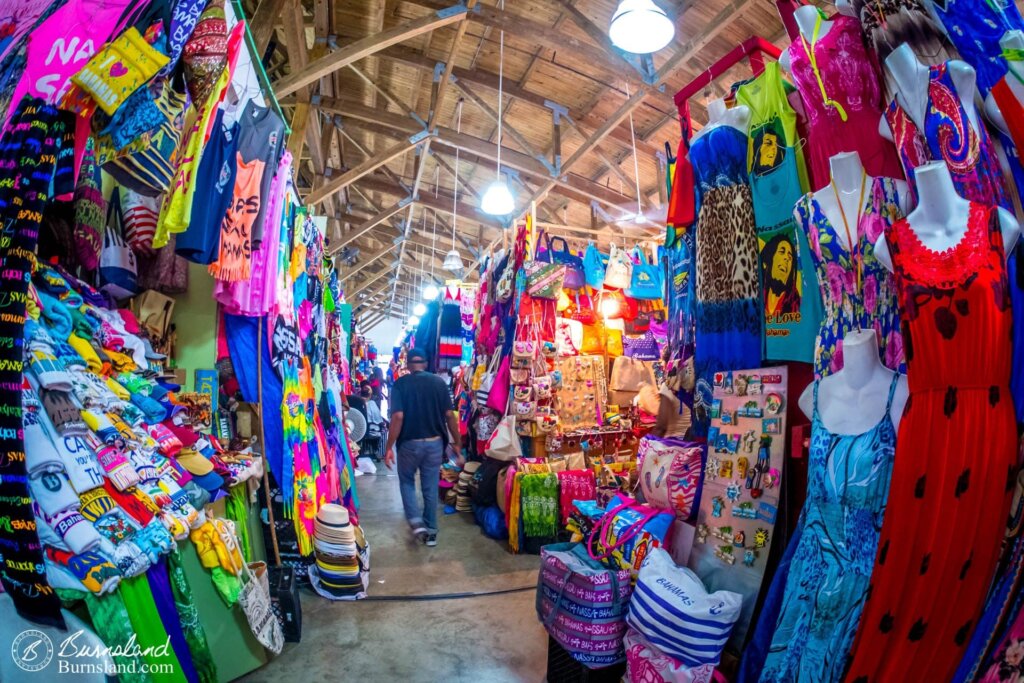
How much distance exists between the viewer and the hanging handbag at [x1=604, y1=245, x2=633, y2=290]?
15.1 ft

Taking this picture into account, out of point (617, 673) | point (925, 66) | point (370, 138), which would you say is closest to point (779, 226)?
point (925, 66)

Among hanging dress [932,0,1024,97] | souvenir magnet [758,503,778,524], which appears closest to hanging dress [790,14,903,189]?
hanging dress [932,0,1024,97]

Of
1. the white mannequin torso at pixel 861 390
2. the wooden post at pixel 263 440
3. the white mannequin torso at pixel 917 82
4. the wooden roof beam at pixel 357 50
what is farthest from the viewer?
the wooden roof beam at pixel 357 50

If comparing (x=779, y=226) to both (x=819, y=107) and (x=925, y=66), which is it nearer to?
(x=819, y=107)

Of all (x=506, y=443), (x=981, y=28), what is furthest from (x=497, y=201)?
(x=981, y=28)

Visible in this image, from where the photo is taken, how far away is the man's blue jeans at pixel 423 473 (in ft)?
13.5

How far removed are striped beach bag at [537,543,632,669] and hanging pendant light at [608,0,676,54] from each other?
3.41 m

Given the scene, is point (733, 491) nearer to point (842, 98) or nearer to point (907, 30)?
point (842, 98)

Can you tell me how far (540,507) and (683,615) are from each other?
224 cm

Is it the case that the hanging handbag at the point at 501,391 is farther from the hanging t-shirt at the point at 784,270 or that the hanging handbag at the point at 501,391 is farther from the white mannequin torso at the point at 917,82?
the white mannequin torso at the point at 917,82

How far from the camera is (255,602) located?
214 cm

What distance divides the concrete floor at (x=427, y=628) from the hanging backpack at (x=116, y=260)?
1.82m

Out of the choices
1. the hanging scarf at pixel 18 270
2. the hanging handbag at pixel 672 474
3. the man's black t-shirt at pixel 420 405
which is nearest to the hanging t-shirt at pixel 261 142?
the hanging scarf at pixel 18 270

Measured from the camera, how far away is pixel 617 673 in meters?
2.01
